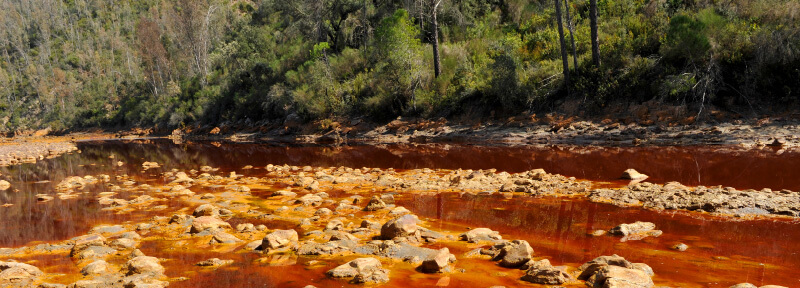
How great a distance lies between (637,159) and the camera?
44.8ft

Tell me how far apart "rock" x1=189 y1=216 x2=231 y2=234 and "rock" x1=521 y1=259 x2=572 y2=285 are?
16.3ft

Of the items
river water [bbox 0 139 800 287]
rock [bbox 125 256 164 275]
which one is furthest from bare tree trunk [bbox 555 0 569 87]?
rock [bbox 125 256 164 275]

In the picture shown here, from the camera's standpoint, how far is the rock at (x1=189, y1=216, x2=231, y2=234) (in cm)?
700

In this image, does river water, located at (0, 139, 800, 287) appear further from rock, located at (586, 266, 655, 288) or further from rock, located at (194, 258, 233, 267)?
rock, located at (586, 266, 655, 288)

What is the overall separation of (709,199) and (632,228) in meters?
2.33

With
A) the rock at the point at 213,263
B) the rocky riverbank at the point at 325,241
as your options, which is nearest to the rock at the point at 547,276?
the rocky riverbank at the point at 325,241

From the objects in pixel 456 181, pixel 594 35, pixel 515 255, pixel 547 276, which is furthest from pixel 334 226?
pixel 594 35

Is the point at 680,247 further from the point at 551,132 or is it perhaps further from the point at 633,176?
the point at 551,132

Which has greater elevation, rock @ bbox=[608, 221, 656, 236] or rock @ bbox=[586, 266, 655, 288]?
rock @ bbox=[586, 266, 655, 288]

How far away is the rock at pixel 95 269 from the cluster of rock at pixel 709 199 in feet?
26.0

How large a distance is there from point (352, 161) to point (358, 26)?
2381cm

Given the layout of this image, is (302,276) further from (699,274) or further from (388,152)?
(388,152)

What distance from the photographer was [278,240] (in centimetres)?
599

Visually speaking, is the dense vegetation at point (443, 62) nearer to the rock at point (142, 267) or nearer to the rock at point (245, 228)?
the rock at point (245, 228)
